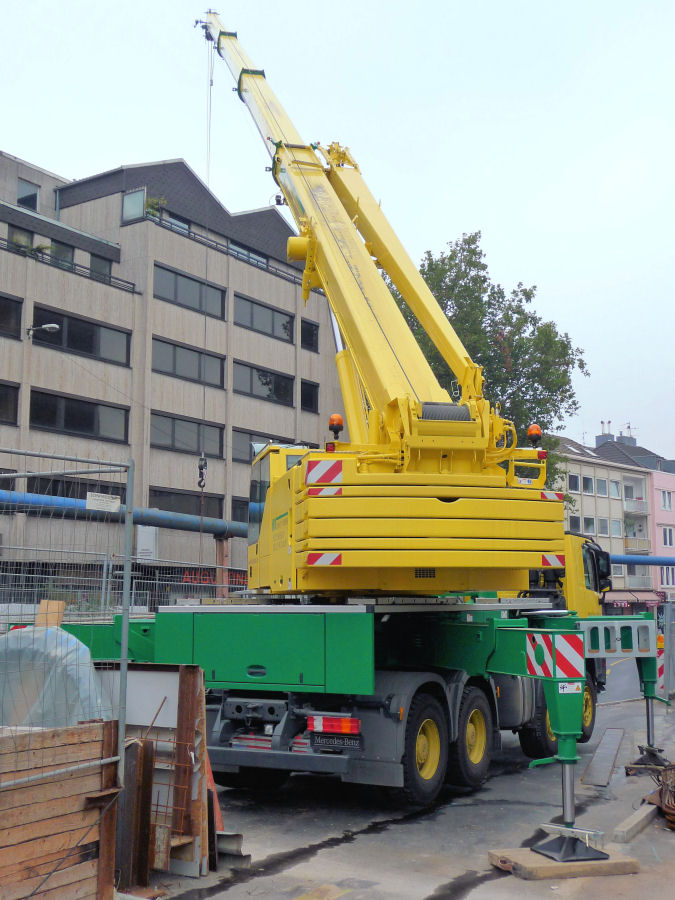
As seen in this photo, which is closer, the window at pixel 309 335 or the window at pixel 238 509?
the window at pixel 238 509

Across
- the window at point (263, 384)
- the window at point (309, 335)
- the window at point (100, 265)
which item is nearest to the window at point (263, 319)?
the window at point (309, 335)

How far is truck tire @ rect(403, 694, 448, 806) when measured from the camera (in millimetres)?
8500

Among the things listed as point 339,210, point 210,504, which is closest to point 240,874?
point 339,210

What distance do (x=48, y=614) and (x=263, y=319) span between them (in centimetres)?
3642

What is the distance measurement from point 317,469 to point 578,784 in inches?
182

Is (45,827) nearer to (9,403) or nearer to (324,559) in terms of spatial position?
(324,559)

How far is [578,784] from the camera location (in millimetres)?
9945

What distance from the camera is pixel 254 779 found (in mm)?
9625

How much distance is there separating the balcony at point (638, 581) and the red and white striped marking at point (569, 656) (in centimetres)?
6268

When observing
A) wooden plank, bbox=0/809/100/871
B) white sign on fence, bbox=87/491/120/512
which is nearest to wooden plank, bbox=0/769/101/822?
wooden plank, bbox=0/809/100/871

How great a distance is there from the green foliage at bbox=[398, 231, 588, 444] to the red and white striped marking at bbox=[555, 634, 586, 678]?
30362mm

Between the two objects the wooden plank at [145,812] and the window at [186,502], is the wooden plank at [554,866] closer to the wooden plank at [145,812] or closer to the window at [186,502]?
the wooden plank at [145,812]

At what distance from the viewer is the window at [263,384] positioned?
40156mm

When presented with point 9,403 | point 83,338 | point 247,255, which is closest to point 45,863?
point 9,403
